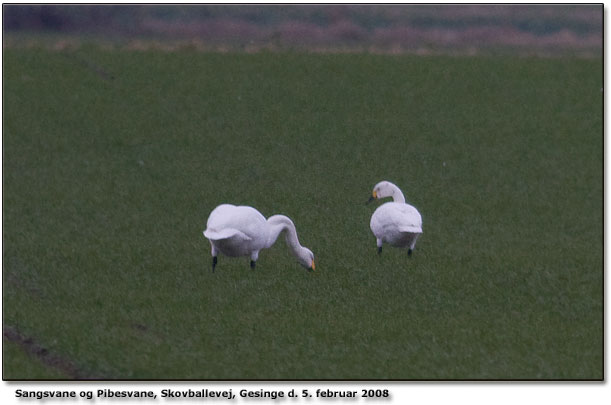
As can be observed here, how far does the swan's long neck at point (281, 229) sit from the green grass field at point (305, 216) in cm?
91

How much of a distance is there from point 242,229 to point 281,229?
2.93 ft

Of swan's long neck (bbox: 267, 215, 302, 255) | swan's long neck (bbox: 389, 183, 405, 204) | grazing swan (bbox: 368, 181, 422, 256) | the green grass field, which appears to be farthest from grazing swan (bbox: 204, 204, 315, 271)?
swan's long neck (bbox: 389, 183, 405, 204)

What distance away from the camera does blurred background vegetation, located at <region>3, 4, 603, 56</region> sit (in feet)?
141

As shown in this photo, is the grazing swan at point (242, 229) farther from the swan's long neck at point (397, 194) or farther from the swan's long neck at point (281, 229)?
the swan's long neck at point (397, 194)

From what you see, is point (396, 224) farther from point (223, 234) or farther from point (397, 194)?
point (223, 234)

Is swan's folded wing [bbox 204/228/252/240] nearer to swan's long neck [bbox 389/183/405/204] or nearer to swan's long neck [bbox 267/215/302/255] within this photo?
swan's long neck [bbox 267/215/302/255]

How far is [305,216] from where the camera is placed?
15.4 meters

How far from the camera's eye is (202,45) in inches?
1594

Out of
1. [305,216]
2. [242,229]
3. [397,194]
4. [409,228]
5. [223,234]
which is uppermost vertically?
[397,194]

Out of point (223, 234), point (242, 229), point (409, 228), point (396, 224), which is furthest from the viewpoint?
point (396, 224)

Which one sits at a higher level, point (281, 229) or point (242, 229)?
point (281, 229)

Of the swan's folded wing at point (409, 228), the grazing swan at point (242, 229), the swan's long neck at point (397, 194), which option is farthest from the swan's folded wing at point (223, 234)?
the swan's long neck at point (397, 194)

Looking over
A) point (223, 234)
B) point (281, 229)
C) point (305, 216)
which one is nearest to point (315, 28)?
point (305, 216)

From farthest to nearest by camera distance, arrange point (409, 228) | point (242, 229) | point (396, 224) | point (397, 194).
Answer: point (397, 194), point (396, 224), point (409, 228), point (242, 229)
